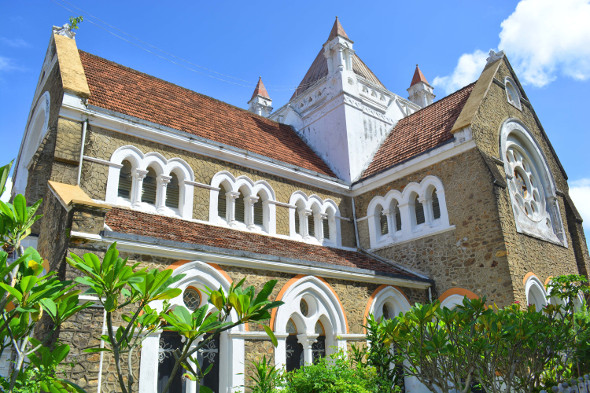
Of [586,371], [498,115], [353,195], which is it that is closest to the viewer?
[586,371]

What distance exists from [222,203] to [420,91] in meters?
13.6

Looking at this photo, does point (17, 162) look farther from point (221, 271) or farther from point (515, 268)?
point (515, 268)

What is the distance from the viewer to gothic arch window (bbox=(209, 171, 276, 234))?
1305 centimetres

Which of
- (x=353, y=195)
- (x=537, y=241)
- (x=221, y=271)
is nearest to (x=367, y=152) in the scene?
(x=353, y=195)

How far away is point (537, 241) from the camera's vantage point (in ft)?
45.5

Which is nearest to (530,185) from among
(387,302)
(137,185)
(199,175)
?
(387,302)

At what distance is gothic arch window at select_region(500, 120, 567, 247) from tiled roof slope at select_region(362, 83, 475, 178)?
5.76 ft

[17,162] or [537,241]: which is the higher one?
[17,162]

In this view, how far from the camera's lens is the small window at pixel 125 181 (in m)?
11.7

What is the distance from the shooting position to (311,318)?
10984mm

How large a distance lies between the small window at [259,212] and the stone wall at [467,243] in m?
4.51

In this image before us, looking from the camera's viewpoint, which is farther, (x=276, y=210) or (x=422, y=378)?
(x=276, y=210)

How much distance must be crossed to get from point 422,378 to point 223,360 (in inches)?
156

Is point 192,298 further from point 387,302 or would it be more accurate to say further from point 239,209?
point 387,302
